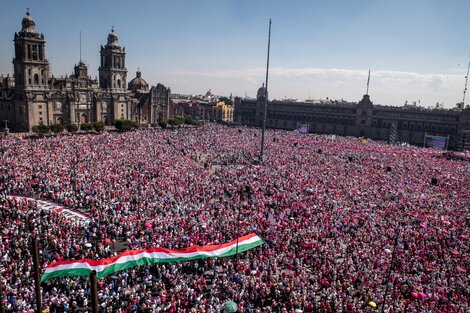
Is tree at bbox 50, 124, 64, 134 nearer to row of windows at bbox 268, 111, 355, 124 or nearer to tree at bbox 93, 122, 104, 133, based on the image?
tree at bbox 93, 122, 104, 133

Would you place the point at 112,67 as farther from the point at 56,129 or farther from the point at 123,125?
the point at 56,129


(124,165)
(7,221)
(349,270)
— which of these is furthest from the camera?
(124,165)

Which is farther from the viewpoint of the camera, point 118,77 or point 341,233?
point 118,77

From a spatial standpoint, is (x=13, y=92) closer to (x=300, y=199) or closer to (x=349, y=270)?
(x=300, y=199)

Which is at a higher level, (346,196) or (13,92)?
(13,92)

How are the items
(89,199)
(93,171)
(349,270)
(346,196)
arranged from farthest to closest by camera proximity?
Answer: 1. (93,171)
2. (346,196)
3. (89,199)
4. (349,270)

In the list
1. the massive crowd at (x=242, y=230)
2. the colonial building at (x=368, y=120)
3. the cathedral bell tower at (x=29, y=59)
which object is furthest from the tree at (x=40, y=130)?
the colonial building at (x=368, y=120)

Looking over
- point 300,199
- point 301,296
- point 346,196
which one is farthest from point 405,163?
point 301,296

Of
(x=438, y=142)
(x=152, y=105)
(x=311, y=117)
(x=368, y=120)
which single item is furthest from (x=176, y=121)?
(x=438, y=142)
